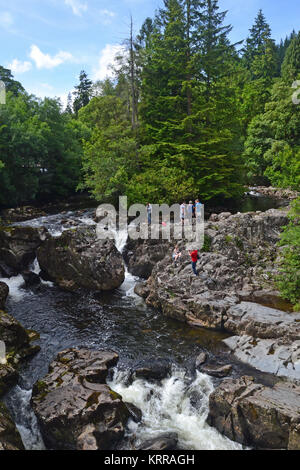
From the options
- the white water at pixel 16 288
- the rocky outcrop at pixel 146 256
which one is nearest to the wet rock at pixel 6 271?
the white water at pixel 16 288

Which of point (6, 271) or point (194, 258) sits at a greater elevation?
point (194, 258)

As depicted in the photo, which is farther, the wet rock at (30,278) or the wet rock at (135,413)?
the wet rock at (30,278)

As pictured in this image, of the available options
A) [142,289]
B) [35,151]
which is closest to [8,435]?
[142,289]

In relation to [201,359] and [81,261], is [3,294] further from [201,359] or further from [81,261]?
[201,359]

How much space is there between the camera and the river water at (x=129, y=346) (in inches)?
372

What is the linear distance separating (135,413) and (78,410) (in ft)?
6.11

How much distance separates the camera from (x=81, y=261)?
18.5m

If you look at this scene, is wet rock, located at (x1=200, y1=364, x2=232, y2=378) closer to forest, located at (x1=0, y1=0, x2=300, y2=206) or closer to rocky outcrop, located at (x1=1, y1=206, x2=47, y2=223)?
forest, located at (x1=0, y1=0, x2=300, y2=206)

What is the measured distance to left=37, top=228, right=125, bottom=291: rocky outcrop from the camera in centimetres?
1828

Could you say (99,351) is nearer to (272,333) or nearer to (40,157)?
(272,333)

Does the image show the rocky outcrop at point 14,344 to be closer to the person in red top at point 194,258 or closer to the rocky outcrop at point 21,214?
the person in red top at point 194,258

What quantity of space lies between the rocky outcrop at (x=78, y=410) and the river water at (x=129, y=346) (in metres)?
0.49

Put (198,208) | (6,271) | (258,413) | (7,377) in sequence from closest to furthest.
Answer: (258,413)
(7,377)
(6,271)
(198,208)

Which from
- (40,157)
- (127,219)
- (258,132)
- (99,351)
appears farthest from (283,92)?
(99,351)
